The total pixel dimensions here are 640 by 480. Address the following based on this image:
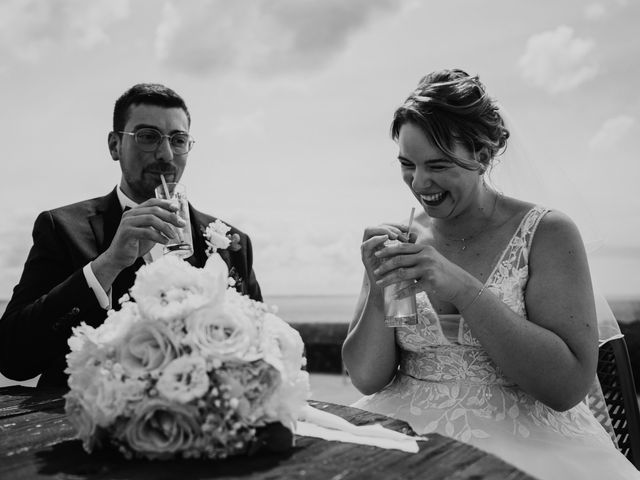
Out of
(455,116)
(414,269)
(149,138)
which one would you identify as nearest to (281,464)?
(414,269)

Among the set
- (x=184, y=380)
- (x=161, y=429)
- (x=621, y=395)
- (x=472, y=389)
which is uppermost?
(x=184, y=380)

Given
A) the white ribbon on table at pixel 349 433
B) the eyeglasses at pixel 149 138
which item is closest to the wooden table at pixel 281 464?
the white ribbon on table at pixel 349 433

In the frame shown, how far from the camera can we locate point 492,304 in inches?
106

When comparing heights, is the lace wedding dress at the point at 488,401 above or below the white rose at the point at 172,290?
below

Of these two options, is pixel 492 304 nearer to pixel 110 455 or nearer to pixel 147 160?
pixel 110 455

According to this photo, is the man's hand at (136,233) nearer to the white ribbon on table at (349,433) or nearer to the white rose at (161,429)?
the white ribbon on table at (349,433)

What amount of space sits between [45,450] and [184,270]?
2.34ft

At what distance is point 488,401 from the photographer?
2910 millimetres

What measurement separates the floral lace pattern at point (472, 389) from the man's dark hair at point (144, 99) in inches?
85.0

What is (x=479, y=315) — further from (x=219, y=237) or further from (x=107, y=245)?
(x=107, y=245)

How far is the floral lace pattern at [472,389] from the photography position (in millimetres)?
2826

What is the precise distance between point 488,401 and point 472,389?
0.10 metres

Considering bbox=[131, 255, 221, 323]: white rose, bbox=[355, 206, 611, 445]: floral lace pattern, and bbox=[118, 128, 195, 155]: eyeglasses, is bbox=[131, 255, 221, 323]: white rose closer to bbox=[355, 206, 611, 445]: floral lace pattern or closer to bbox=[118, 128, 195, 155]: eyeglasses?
bbox=[355, 206, 611, 445]: floral lace pattern

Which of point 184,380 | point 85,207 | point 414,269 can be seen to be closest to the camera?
point 184,380
